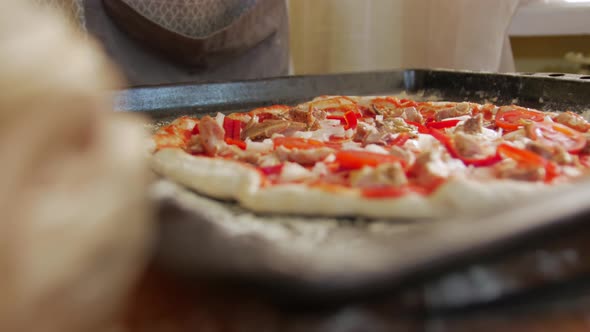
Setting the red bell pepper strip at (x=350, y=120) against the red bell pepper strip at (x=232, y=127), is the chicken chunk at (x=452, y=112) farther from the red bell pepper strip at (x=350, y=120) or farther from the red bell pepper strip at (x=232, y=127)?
the red bell pepper strip at (x=232, y=127)

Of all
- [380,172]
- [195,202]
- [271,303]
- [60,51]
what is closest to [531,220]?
[271,303]

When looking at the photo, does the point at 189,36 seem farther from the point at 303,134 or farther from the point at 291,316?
the point at 291,316

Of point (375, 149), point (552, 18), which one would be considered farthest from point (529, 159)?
point (552, 18)

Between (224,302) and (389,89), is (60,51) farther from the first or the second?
(389,89)

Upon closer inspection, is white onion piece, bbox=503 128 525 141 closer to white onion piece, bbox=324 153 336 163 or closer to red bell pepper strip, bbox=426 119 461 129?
red bell pepper strip, bbox=426 119 461 129

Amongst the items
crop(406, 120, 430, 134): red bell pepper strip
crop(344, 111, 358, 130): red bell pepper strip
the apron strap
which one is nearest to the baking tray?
crop(406, 120, 430, 134): red bell pepper strip

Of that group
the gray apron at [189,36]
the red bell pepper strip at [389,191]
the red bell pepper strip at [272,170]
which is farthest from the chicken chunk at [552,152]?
the gray apron at [189,36]
